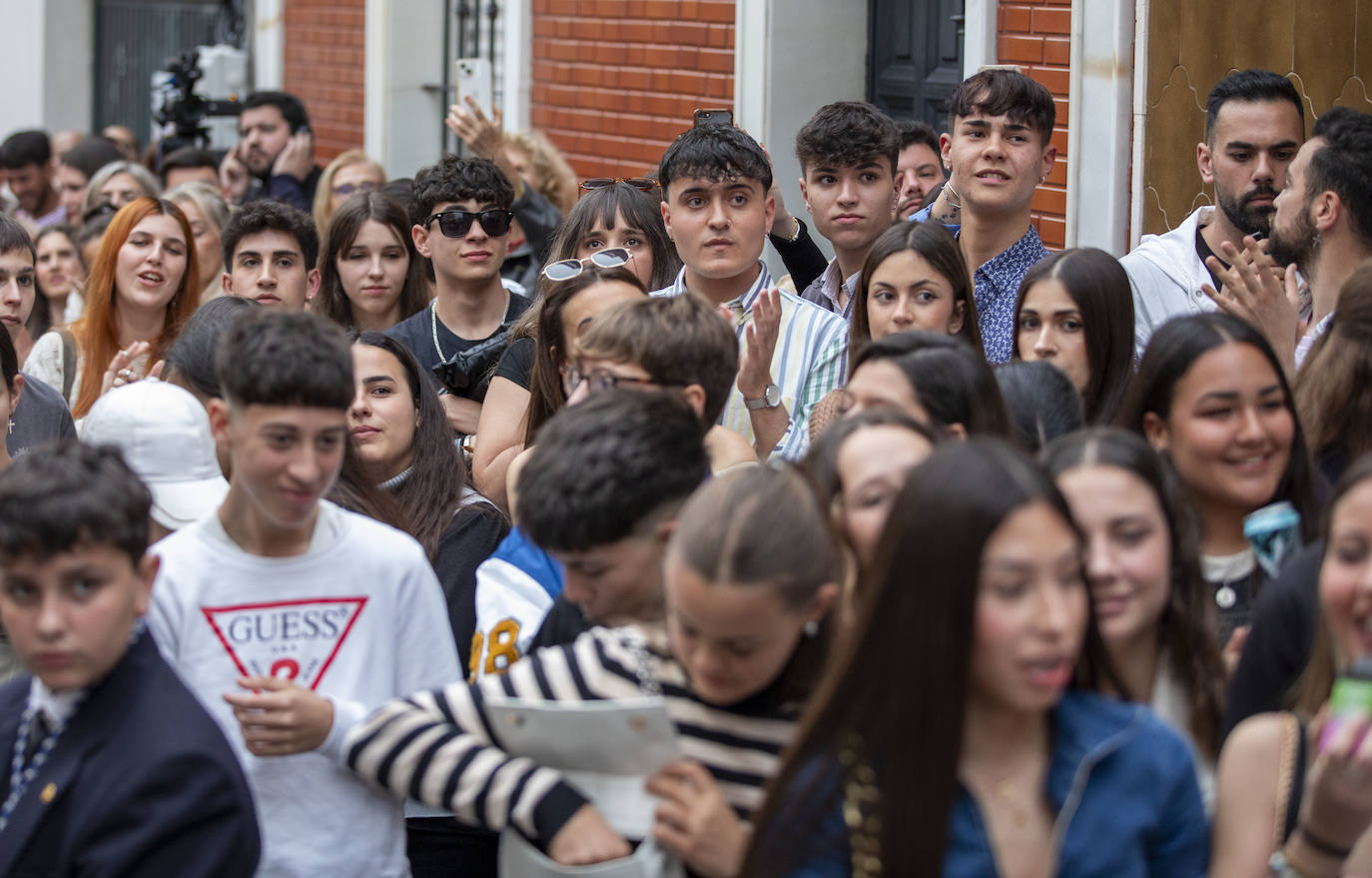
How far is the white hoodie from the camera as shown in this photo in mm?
4750

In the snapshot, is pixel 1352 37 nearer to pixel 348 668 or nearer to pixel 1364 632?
pixel 1364 632

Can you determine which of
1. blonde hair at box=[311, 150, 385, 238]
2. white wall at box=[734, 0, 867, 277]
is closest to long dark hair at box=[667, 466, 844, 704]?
white wall at box=[734, 0, 867, 277]

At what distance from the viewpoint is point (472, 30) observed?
37.3 feet

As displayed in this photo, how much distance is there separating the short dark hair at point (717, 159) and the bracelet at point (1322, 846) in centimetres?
288

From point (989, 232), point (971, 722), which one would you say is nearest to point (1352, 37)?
point (989, 232)

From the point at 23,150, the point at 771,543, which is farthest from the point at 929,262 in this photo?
the point at 23,150

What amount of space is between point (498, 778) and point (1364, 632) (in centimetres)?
118

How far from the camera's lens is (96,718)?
8.05 feet

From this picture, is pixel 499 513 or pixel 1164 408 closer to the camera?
pixel 1164 408

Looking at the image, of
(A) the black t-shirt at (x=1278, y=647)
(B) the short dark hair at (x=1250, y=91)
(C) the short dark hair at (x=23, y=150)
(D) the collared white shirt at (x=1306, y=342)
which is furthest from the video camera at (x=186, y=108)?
(A) the black t-shirt at (x=1278, y=647)

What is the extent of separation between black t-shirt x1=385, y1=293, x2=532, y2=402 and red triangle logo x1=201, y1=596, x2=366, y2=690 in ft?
7.99

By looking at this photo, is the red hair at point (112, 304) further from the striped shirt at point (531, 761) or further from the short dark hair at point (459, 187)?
the striped shirt at point (531, 761)

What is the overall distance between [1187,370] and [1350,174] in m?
1.36

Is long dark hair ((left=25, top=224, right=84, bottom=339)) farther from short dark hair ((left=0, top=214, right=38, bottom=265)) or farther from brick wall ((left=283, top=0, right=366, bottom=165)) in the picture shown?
brick wall ((left=283, top=0, right=366, bottom=165))
